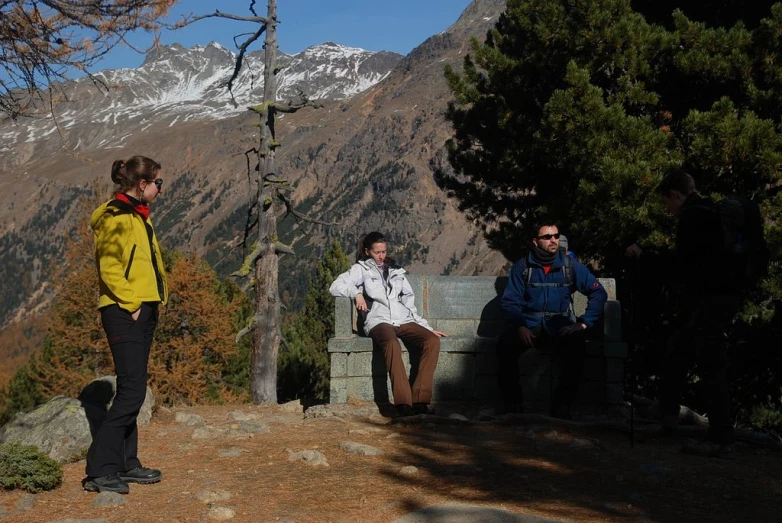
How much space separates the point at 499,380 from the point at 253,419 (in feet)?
6.85

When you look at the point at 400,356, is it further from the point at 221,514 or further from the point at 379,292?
the point at 221,514

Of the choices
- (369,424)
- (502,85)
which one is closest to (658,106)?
(502,85)

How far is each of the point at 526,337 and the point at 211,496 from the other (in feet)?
9.76

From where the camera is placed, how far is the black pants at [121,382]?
15.1 ft

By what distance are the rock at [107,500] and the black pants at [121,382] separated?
16 centimetres

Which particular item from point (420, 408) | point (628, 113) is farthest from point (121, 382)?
point (628, 113)

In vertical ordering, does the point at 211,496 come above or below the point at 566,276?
below

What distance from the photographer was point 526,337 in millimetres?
6637

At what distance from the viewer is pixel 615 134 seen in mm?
10828

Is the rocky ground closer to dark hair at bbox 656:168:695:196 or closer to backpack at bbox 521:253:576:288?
backpack at bbox 521:253:576:288

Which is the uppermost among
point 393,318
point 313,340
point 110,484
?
point 393,318

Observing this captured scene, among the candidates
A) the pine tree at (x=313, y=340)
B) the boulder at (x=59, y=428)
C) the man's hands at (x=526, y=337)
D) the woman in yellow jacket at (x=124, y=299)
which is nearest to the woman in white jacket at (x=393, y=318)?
the man's hands at (x=526, y=337)

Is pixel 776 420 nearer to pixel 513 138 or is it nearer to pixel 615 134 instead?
pixel 615 134

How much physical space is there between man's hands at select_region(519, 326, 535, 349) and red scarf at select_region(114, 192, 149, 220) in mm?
3144
